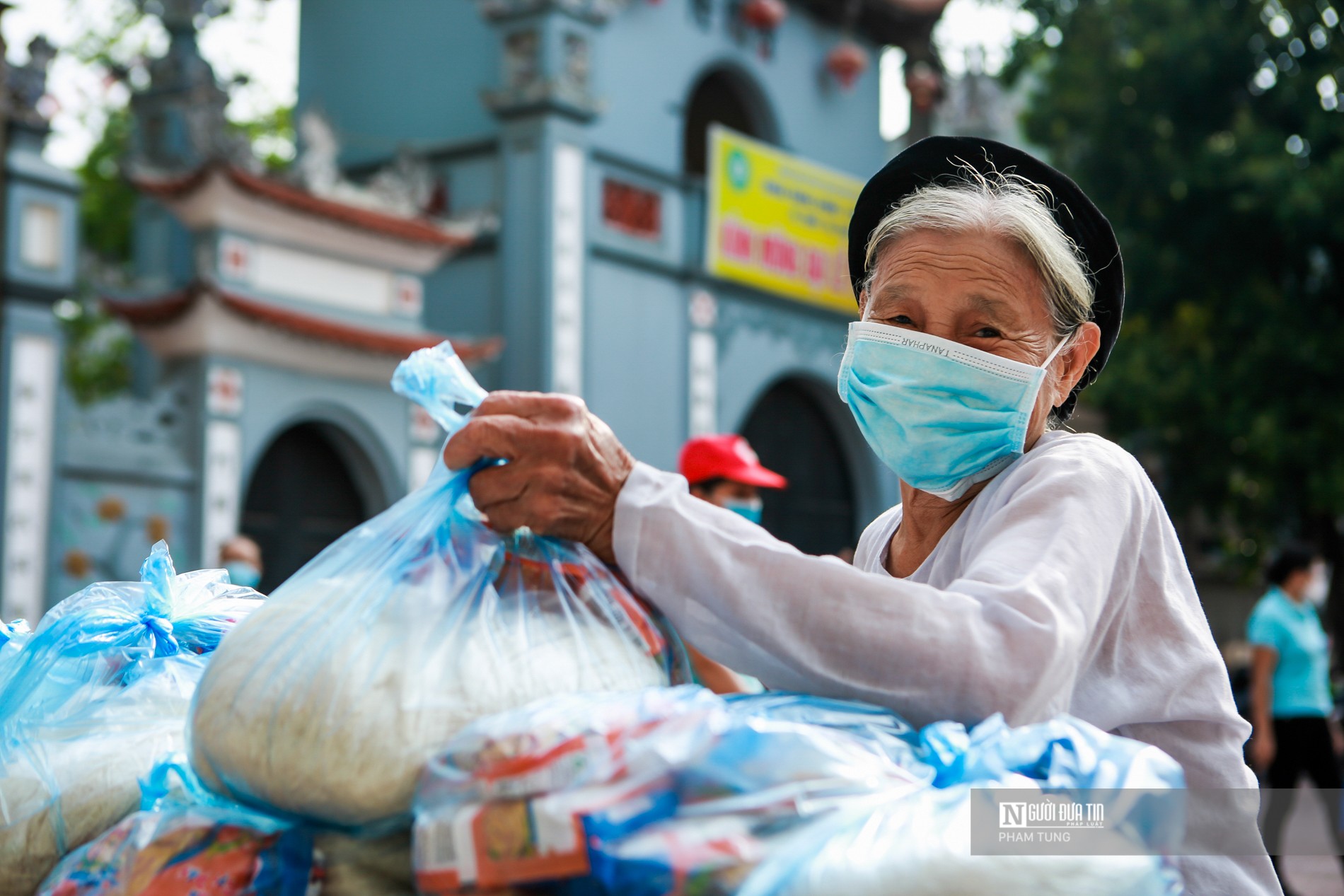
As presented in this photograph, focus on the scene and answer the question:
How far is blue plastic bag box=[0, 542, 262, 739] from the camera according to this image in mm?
1355

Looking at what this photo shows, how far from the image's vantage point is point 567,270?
10133 millimetres

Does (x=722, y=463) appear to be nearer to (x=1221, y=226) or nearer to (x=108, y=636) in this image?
(x=108, y=636)

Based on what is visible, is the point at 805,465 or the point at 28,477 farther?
the point at 805,465

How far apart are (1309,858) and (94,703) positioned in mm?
7188

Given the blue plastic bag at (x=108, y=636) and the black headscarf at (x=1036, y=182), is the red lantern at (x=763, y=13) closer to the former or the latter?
the black headscarf at (x=1036, y=182)

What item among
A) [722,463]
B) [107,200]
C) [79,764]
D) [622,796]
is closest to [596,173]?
[722,463]

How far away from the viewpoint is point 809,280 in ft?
41.1

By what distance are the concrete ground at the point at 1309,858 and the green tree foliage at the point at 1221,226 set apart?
3.27 meters

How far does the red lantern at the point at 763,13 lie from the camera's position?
12.1 metres

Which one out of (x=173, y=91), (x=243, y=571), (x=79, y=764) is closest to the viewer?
(x=79, y=764)

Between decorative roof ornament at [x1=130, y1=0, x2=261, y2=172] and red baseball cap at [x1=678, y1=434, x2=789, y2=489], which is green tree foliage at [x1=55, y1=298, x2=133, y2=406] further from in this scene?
red baseball cap at [x1=678, y1=434, x2=789, y2=489]

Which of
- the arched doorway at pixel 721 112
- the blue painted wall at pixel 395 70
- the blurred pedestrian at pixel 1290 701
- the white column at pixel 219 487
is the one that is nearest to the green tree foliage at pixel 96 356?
the blue painted wall at pixel 395 70

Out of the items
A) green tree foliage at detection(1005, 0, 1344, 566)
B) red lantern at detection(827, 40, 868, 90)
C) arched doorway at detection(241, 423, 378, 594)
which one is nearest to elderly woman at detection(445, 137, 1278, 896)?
arched doorway at detection(241, 423, 378, 594)

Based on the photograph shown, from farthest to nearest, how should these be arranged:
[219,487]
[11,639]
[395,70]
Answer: [395,70] < [219,487] < [11,639]
